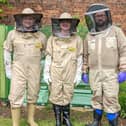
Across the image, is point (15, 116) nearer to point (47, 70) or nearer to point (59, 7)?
point (47, 70)

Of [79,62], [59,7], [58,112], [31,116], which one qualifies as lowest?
[31,116]

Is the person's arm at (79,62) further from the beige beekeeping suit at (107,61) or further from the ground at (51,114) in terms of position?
the ground at (51,114)

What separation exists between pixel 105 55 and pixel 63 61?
70 centimetres

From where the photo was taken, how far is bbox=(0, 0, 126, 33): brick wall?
387 inches

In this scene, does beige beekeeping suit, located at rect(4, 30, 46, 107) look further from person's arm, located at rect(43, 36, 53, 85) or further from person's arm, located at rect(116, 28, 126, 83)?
person's arm, located at rect(116, 28, 126, 83)

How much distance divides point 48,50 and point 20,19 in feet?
2.24

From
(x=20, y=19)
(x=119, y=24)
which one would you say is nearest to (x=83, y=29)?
(x=119, y=24)

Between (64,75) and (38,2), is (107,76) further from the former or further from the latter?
(38,2)

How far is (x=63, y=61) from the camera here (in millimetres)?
7758

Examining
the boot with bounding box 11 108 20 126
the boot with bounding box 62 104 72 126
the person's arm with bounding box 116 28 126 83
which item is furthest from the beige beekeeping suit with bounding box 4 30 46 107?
the person's arm with bounding box 116 28 126 83

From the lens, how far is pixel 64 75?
7766 millimetres

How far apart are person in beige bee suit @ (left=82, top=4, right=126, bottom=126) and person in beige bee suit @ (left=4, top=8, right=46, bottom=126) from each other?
0.89 m

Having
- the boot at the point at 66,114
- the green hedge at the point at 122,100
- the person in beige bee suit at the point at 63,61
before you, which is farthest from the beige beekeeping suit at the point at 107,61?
the green hedge at the point at 122,100

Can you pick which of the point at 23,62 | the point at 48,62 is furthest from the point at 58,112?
the point at 23,62
